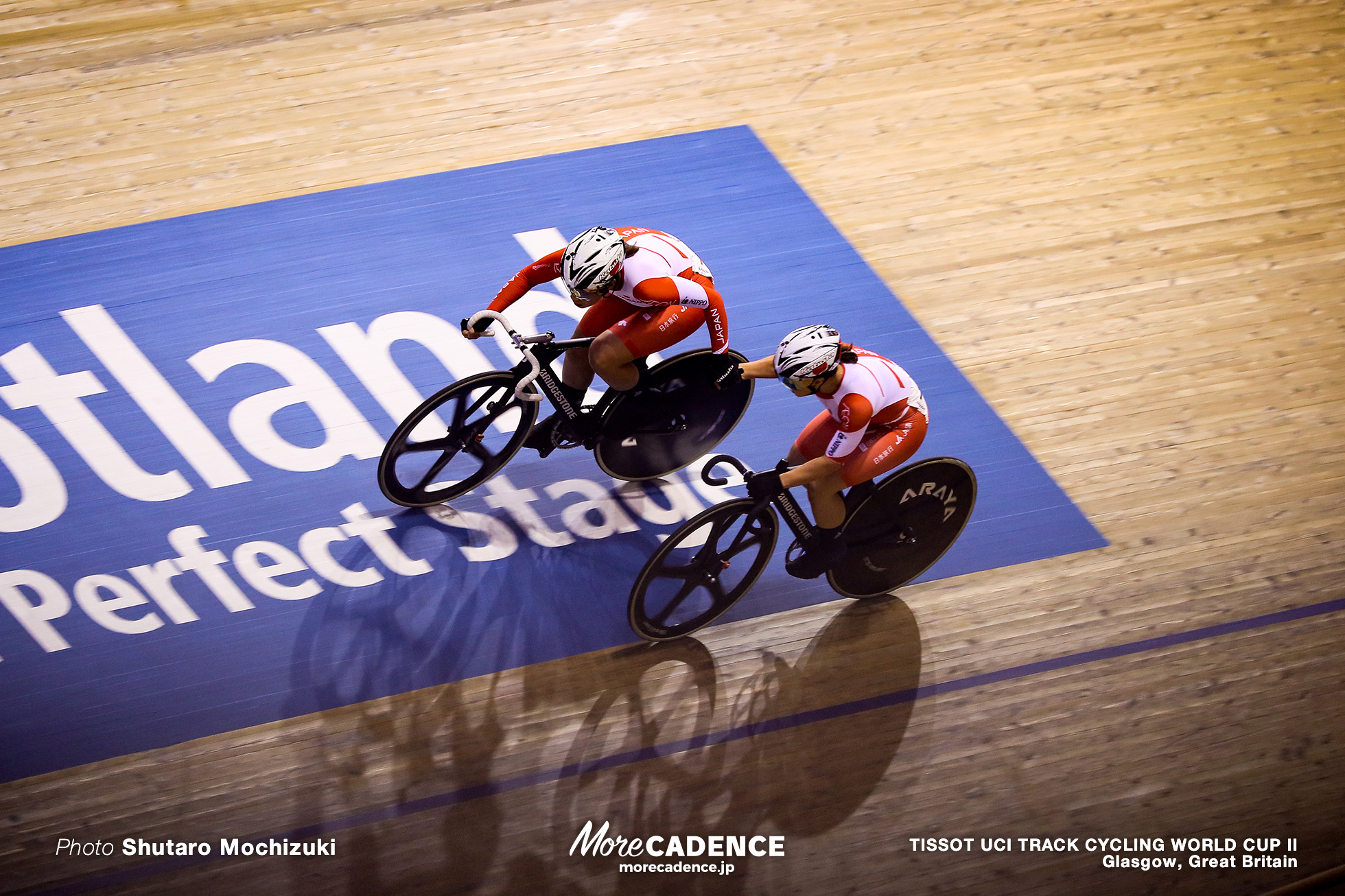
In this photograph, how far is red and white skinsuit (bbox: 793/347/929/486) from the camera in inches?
151

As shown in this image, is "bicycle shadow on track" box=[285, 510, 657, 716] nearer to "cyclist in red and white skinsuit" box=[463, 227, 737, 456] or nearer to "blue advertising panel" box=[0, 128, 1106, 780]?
"blue advertising panel" box=[0, 128, 1106, 780]

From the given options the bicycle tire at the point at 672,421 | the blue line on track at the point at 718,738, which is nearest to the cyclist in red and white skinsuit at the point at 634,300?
the bicycle tire at the point at 672,421

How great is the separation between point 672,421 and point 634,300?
28.0 inches

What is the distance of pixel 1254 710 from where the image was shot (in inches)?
171

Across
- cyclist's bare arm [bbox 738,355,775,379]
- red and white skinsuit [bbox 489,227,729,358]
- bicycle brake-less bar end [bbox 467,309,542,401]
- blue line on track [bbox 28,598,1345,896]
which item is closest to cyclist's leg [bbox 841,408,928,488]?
cyclist's bare arm [bbox 738,355,775,379]

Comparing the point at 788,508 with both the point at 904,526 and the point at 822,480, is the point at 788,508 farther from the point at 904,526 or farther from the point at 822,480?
the point at 904,526

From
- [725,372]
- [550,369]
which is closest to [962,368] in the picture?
[725,372]

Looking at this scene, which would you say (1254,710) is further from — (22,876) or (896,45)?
(896,45)

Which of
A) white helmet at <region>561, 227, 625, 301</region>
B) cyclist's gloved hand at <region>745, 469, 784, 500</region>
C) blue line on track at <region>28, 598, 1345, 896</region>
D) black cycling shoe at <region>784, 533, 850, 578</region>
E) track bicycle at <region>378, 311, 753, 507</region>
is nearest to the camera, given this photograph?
blue line on track at <region>28, 598, 1345, 896</region>

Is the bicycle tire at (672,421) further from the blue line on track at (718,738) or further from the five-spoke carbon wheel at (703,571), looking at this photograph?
the blue line on track at (718,738)

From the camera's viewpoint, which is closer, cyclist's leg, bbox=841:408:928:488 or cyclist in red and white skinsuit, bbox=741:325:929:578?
cyclist in red and white skinsuit, bbox=741:325:929:578

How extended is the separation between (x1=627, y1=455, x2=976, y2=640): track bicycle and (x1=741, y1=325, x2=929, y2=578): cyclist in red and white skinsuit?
108 millimetres

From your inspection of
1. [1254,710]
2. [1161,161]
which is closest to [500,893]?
[1254,710]

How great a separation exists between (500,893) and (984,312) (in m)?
4.13
